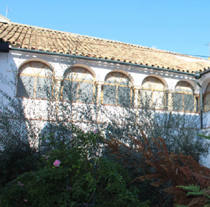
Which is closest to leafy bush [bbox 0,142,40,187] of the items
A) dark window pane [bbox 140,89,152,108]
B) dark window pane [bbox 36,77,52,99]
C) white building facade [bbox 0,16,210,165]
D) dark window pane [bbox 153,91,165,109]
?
dark window pane [bbox 36,77,52,99]

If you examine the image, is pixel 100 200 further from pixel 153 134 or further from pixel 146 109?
pixel 146 109

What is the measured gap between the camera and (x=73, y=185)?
3629 millimetres

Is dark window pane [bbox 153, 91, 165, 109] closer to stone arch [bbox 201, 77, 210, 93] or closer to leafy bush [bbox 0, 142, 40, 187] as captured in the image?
stone arch [bbox 201, 77, 210, 93]

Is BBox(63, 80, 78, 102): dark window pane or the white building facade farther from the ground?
the white building facade

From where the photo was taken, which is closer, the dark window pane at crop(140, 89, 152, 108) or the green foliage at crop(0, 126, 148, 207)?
the green foliage at crop(0, 126, 148, 207)

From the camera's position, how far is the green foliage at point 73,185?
11.8 ft

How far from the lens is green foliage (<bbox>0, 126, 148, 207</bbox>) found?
11.8ft

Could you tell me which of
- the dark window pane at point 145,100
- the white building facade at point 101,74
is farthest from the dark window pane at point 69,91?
the dark window pane at point 145,100

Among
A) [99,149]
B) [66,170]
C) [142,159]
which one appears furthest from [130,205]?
[99,149]

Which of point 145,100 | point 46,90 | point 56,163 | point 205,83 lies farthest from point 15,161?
point 205,83

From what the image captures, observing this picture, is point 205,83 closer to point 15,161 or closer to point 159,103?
point 159,103

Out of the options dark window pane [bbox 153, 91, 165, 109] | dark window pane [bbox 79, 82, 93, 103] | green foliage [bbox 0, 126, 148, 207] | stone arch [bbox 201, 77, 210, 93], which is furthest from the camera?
stone arch [bbox 201, 77, 210, 93]

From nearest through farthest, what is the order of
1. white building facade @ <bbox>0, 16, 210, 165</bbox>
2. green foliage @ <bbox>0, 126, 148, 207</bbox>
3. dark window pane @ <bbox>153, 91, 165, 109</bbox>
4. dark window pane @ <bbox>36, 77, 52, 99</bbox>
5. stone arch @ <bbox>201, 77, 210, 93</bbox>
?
green foliage @ <bbox>0, 126, 148, 207</bbox>, dark window pane @ <bbox>36, 77, 52, 99</bbox>, dark window pane @ <bbox>153, 91, 165, 109</bbox>, white building facade @ <bbox>0, 16, 210, 165</bbox>, stone arch @ <bbox>201, 77, 210, 93</bbox>

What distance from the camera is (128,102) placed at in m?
7.43
